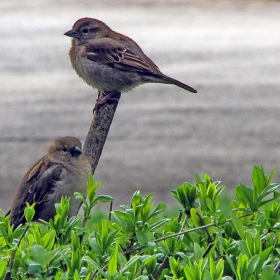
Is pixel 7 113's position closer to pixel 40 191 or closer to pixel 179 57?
pixel 179 57

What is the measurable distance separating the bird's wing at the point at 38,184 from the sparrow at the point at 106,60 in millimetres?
1589

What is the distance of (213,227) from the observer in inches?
102

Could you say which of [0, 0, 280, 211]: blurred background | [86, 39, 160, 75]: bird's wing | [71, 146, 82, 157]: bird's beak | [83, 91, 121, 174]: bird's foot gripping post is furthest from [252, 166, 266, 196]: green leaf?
[0, 0, 280, 211]: blurred background

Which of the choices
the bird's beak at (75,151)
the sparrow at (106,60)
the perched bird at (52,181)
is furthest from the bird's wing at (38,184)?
the sparrow at (106,60)

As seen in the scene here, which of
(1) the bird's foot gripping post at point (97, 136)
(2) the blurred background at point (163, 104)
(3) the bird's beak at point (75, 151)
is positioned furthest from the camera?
(2) the blurred background at point (163, 104)

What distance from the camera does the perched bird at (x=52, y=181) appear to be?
4.74m

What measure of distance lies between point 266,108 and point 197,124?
1.76m

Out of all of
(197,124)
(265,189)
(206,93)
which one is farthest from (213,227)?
(206,93)

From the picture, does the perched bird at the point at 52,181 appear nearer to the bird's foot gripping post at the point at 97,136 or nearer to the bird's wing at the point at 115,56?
the bird's foot gripping post at the point at 97,136

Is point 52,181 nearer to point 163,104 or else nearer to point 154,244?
point 154,244

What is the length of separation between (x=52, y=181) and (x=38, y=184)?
101 millimetres

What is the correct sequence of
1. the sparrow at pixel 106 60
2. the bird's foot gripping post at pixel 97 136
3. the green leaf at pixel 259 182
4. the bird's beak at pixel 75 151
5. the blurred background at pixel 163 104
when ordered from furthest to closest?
1. the blurred background at pixel 163 104
2. the sparrow at pixel 106 60
3. the bird's beak at pixel 75 151
4. the bird's foot gripping post at pixel 97 136
5. the green leaf at pixel 259 182

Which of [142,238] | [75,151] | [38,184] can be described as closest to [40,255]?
[142,238]

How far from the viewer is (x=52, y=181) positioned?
4883mm
